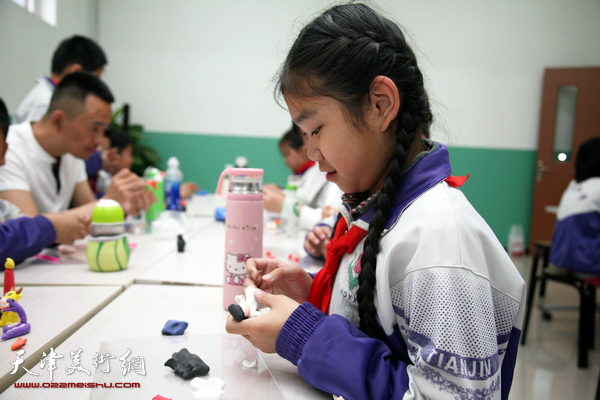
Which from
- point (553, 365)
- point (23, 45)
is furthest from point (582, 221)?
point (23, 45)

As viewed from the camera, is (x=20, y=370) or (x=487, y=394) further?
(x=20, y=370)

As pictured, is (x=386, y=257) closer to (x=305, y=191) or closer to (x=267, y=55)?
(x=305, y=191)

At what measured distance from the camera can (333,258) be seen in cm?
79

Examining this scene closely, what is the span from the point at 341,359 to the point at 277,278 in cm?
28

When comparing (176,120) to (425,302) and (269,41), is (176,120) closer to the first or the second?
(269,41)

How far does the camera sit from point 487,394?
21.2 inches

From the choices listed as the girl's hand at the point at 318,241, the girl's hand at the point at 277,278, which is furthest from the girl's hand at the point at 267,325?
the girl's hand at the point at 318,241

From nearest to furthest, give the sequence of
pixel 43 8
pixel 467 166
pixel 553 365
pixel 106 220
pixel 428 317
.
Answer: pixel 428 317 < pixel 106 220 < pixel 553 365 < pixel 43 8 < pixel 467 166

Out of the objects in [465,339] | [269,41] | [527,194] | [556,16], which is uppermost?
[556,16]

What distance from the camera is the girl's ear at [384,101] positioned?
661mm

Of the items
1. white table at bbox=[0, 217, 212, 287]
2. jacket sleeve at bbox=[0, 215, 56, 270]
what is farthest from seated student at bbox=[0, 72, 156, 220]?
jacket sleeve at bbox=[0, 215, 56, 270]

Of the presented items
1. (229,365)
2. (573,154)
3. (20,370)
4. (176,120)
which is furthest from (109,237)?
(573,154)

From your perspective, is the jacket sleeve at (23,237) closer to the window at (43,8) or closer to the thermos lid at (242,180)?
the thermos lid at (242,180)

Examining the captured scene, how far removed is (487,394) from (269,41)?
508cm
